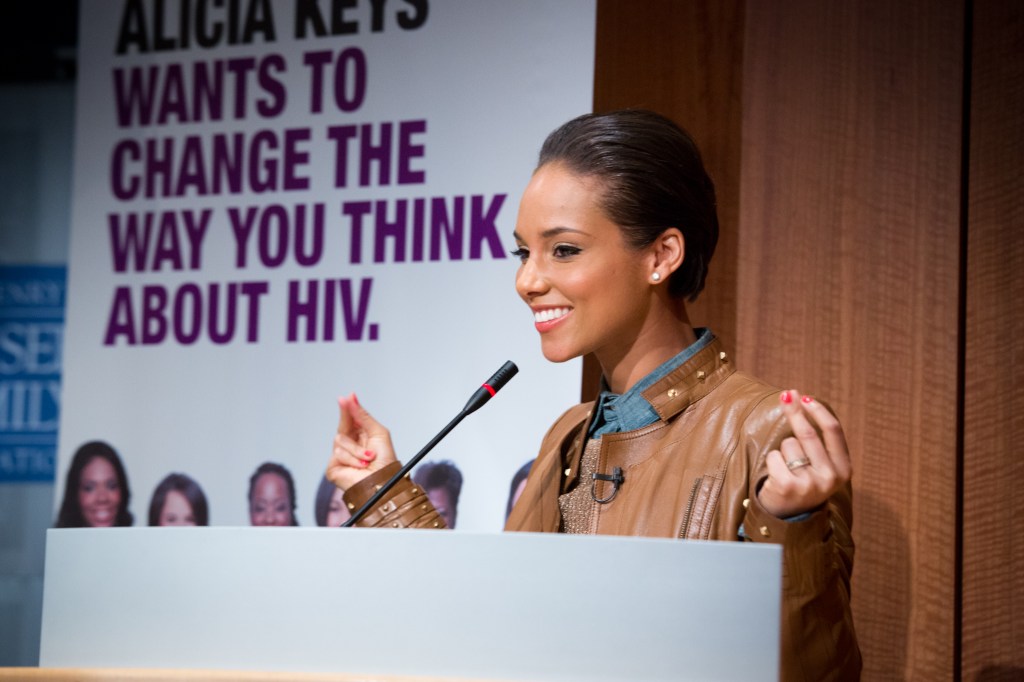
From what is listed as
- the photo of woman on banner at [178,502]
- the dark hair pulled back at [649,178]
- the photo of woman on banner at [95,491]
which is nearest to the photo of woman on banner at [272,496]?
the photo of woman on banner at [178,502]

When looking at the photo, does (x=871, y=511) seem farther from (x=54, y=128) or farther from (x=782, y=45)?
(x=54, y=128)

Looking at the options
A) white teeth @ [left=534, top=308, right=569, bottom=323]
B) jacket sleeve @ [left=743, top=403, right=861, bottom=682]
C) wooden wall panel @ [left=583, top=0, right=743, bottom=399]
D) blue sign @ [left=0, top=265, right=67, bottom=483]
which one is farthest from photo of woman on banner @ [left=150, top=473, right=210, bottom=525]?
jacket sleeve @ [left=743, top=403, right=861, bottom=682]

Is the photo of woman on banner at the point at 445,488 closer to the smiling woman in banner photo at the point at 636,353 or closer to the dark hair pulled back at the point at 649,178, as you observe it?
the smiling woman in banner photo at the point at 636,353

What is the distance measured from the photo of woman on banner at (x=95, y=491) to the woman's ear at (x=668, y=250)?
5.40 ft

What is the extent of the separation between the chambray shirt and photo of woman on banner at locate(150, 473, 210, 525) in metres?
1.31

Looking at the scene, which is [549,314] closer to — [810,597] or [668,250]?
[668,250]

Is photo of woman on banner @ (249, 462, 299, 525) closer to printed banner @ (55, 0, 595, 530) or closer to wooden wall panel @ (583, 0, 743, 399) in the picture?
printed banner @ (55, 0, 595, 530)

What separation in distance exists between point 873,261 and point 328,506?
1318 millimetres

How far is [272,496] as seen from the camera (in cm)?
295

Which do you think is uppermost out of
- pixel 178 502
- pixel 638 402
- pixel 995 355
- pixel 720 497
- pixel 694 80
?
pixel 694 80

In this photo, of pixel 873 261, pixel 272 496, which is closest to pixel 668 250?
pixel 873 261

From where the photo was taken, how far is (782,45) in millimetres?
2537

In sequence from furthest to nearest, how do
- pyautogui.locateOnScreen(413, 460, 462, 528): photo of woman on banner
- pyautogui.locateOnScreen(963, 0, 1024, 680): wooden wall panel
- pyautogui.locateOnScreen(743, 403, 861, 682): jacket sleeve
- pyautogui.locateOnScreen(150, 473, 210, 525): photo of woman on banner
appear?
pyautogui.locateOnScreen(150, 473, 210, 525): photo of woman on banner, pyautogui.locateOnScreen(413, 460, 462, 528): photo of woman on banner, pyautogui.locateOnScreen(963, 0, 1024, 680): wooden wall panel, pyautogui.locateOnScreen(743, 403, 861, 682): jacket sleeve

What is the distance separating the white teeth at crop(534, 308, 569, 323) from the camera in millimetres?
2027
